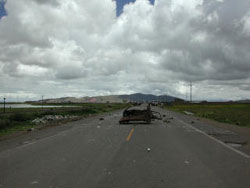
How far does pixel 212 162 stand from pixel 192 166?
2.86 feet

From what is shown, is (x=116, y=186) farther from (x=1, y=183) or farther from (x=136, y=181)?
(x=1, y=183)

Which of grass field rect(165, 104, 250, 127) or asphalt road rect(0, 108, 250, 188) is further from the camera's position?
grass field rect(165, 104, 250, 127)

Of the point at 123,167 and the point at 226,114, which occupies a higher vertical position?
the point at 123,167

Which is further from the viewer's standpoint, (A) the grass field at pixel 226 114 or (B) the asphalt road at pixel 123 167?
(A) the grass field at pixel 226 114

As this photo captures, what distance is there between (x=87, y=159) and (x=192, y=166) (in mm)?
3023

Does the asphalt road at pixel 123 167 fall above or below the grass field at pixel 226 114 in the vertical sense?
above

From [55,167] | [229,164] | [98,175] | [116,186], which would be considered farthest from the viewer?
[229,164]

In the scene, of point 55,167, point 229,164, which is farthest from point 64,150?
point 229,164

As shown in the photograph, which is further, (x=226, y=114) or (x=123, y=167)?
(x=226, y=114)

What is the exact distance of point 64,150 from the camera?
9430mm

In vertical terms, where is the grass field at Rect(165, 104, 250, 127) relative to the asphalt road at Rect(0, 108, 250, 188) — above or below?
below

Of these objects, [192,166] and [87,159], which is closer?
[192,166]

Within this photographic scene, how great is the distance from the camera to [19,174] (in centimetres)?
626

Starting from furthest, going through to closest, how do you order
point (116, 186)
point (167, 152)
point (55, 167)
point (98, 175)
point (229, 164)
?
point (167, 152) < point (229, 164) < point (55, 167) < point (98, 175) < point (116, 186)
